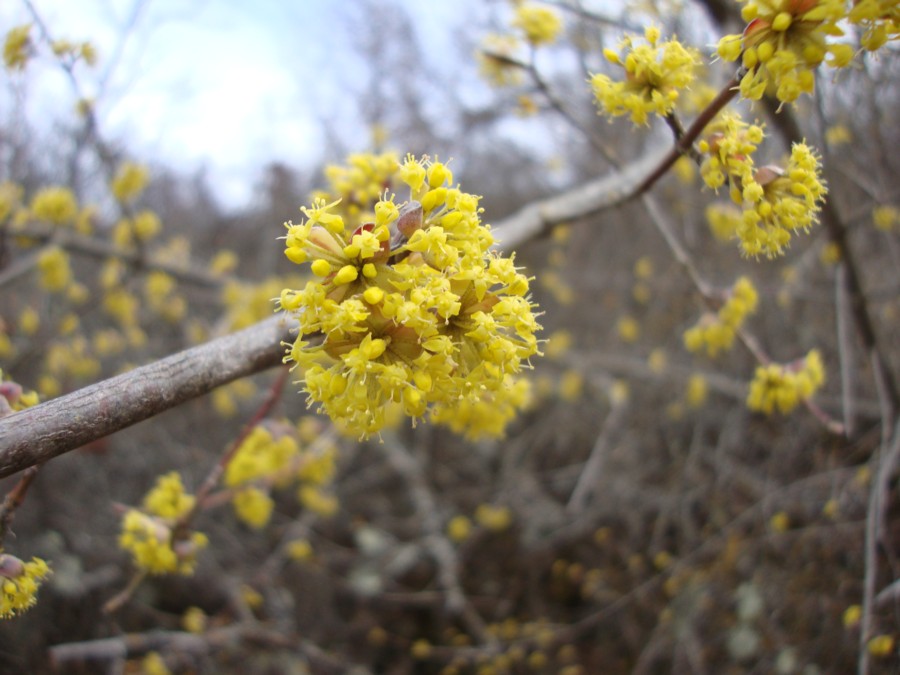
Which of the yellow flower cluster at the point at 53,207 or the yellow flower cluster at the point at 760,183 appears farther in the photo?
the yellow flower cluster at the point at 53,207

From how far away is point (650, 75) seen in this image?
1.46m

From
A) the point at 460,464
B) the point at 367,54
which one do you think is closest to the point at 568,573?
the point at 460,464

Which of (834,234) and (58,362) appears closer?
(834,234)

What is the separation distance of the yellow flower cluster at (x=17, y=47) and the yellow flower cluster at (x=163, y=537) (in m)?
2.39

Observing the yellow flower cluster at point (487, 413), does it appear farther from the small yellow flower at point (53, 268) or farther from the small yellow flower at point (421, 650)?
the small yellow flower at point (53, 268)

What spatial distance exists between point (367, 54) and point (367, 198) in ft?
24.5

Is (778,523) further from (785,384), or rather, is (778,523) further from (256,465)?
(256,465)

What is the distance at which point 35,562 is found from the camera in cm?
146

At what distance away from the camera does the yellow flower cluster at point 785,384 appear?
6.81 feet

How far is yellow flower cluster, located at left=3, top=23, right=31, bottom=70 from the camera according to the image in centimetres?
285

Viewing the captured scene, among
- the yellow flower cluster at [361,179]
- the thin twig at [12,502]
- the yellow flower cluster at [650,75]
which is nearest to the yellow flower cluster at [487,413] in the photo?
the yellow flower cluster at [361,179]

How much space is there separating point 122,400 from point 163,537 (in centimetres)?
104

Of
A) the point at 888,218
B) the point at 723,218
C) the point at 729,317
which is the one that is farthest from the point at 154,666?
the point at 888,218

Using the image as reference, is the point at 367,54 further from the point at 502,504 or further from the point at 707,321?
the point at 707,321
